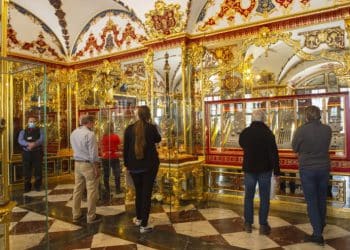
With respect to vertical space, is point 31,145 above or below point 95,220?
above

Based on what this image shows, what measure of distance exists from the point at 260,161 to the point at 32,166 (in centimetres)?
307

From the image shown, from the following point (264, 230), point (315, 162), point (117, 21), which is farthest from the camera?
point (117, 21)

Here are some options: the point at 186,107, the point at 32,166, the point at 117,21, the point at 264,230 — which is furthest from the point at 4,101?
the point at 117,21

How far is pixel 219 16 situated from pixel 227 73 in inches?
41.7

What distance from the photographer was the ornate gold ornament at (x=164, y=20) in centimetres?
590

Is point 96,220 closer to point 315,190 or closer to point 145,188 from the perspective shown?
point 145,188

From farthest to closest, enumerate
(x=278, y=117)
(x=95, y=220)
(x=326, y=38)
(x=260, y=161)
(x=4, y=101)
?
(x=278, y=117), (x=326, y=38), (x=95, y=220), (x=260, y=161), (x=4, y=101)

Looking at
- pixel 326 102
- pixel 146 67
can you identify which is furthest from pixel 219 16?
pixel 326 102

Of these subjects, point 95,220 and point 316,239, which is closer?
point 316,239

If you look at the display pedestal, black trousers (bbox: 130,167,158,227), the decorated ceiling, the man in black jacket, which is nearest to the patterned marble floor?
black trousers (bbox: 130,167,158,227)

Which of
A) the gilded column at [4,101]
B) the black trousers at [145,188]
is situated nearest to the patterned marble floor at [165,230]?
the black trousers at [145,188]

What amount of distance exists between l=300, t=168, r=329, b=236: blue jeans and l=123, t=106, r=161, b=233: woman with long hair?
70.6 inches

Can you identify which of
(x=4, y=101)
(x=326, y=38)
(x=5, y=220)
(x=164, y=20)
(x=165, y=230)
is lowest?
(x=165, y=230)

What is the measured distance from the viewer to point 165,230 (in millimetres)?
4176
